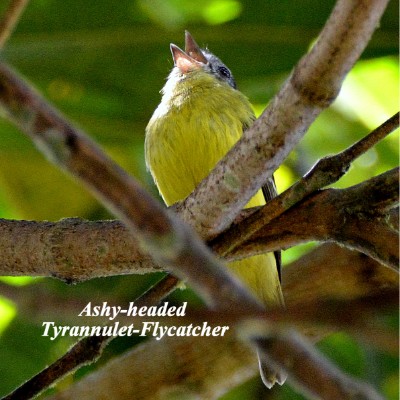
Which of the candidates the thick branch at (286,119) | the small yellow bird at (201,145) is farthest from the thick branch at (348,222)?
the small yellow bird at (201,145)

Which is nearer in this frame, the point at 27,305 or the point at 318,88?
the point at 27,305

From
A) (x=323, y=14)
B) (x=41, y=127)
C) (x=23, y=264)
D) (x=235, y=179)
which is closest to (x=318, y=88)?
(x=235, y=179)

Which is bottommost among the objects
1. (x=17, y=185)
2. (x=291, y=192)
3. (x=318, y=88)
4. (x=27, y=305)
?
(x=27, y=305)

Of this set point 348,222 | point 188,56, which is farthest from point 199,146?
point 348,222

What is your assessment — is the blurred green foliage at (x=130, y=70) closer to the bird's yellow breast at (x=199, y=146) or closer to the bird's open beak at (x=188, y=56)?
the bird's open beak at (x=188, y=56)

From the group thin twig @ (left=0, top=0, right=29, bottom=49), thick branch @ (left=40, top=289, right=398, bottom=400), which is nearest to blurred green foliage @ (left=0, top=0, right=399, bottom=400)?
thick branch @ (left=40, top=289, right=398, bottom=400)

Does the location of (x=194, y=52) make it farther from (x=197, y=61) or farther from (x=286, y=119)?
(x=286, y=119)

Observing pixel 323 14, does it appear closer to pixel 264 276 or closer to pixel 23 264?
pixel 264 276
